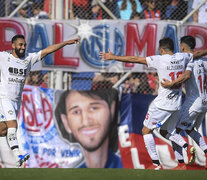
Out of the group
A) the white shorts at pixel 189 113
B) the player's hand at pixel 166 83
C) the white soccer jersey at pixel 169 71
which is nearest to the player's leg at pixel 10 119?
the white soccer jersey at pixel 169 71

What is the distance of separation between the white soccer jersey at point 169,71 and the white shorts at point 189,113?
1.71 feet

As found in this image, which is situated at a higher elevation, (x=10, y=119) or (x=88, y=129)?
(x=10, y=119)

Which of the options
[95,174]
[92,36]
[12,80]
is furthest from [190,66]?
[92,36]

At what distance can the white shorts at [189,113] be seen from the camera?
1056 cm

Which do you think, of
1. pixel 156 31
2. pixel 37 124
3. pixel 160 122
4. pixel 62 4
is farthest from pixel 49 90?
pixel 160 122

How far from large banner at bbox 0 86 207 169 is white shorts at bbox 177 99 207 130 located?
264 cm

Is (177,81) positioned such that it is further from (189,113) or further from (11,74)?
(11,74)

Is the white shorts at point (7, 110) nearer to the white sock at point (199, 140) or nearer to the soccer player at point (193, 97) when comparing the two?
the soccer player at point (193, 97)

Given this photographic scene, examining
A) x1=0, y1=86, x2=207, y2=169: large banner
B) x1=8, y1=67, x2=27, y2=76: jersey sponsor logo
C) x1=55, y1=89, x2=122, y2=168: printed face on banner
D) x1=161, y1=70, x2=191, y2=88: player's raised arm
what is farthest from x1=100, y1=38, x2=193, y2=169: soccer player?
x1=55, y1=89, x2=122, y2=168: printed face on banner

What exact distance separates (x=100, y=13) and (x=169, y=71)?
4.26 metres

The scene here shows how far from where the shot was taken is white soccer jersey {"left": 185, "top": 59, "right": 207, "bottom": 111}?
10477 mm

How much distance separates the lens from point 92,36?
13.7 m

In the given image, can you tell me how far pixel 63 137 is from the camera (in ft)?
43.6

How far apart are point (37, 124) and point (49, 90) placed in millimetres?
828
